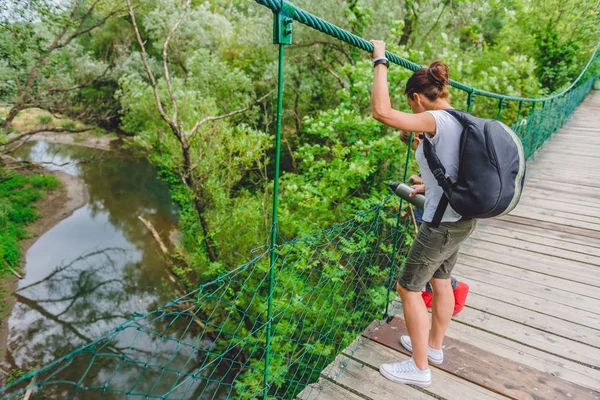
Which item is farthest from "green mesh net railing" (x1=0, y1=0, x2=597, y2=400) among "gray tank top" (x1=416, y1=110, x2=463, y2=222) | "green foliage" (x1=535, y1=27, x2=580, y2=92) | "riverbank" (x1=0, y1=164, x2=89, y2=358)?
"riverbank" (x1=0, y1=164, x2=89, y2=358)

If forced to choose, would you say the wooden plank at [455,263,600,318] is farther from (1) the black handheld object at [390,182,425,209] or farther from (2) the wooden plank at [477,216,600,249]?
(1) the black handheld object at [390,182,425,209]

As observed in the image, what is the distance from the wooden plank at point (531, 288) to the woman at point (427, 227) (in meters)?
1.07

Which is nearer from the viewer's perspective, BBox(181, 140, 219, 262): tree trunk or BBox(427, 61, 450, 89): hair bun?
BBox(427, 61, 450, 89): hair bun

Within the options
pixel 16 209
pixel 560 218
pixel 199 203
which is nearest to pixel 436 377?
pixel 560 218

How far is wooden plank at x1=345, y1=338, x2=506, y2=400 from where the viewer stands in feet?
6.13

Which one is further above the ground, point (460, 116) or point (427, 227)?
point (460, 116)

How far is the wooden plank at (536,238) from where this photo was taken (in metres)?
3.27

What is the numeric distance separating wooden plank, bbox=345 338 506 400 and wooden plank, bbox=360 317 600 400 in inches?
1.2

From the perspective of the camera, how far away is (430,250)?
1744 mm

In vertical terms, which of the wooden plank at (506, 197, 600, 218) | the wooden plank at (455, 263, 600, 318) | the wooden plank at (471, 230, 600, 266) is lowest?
the wooden plank at (506, 197, 600, 218)

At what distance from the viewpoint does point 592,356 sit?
2.14 meters

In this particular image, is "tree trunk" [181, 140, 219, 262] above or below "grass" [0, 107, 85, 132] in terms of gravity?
below

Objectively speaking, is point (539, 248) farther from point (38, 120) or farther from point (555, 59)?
point (38, 120)

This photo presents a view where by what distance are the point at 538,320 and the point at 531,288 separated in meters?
0.38
